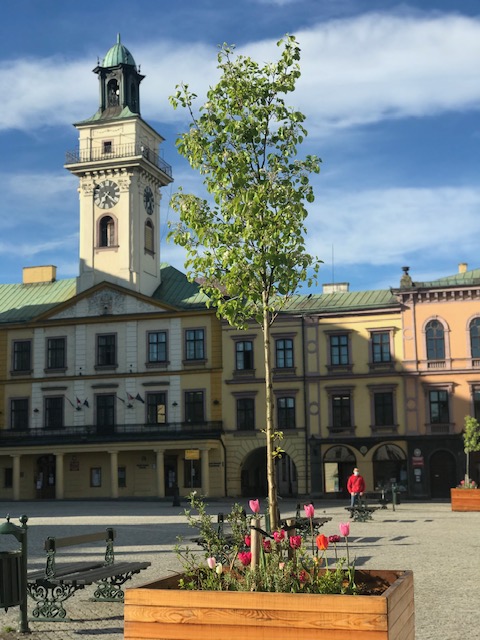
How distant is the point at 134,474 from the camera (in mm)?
50062

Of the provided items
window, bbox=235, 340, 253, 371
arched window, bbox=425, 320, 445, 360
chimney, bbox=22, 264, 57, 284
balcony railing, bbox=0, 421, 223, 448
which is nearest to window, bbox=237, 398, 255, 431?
balcony railing, bbox=0, 421, 223, 448

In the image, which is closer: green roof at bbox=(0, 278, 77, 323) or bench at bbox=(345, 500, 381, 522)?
bench at bbox=(345, 500, 381, 522)

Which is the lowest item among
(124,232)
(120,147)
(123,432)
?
(123,432)

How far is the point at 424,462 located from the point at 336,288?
41.9 feet

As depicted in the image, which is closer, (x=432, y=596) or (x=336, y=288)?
(x=432, y=596)

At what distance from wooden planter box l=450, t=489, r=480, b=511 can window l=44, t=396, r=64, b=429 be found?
26372 millimetres

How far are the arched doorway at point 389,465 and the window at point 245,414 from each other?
7048 millimetres

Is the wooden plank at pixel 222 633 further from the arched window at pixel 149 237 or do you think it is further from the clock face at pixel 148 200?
the clock face at pixel 148 200

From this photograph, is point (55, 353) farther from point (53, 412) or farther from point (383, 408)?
point (383, 408)

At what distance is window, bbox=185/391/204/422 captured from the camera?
50062 mm

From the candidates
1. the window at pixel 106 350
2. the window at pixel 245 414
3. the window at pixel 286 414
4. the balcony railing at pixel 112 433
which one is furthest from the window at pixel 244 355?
the window at pixel 106 350

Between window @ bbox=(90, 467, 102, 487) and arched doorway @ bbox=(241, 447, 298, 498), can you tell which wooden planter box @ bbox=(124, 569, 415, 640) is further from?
window @ bbox=(90, 467, 102, 487)

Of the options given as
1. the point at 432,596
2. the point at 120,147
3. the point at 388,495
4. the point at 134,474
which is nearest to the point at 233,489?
the point at 134,474

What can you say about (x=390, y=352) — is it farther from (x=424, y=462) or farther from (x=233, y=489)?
(x=233, y=489)
